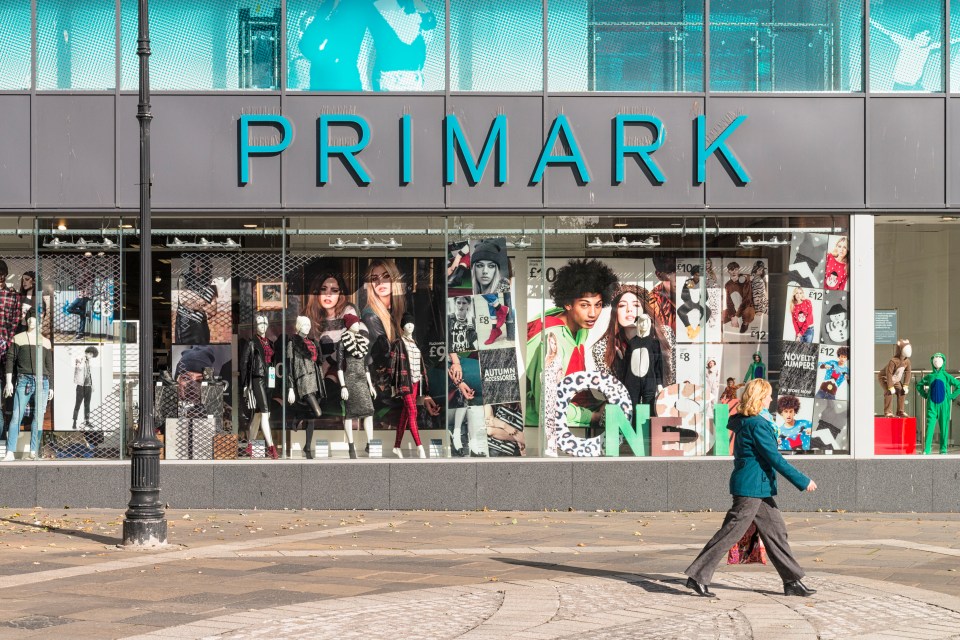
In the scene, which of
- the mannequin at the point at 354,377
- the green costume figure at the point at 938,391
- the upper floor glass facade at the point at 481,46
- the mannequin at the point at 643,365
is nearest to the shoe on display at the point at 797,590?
the mannequin at the point at 643,365

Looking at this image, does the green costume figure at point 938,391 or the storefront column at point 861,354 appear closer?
the storefront column at point 861,354

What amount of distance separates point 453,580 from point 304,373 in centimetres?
652

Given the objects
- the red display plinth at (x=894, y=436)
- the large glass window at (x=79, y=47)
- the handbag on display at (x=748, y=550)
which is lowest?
the handbag on display at (x=748, y=550)

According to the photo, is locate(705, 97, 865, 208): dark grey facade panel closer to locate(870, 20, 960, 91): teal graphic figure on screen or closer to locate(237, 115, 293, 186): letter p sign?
locate(870, 20, 960, 91): teal graphic figure on screen

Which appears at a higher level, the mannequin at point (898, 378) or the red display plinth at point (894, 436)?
the mannequin at point (898, 378)

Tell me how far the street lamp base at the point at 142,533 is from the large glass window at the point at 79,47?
20.6ft

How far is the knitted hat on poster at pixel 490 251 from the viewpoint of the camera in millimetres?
16594

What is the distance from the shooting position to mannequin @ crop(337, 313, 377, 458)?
16.6 meters

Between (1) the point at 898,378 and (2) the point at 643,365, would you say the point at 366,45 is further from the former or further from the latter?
(1) the point at 898,378

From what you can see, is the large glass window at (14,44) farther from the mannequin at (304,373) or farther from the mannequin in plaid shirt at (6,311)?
the mannequin at (304,373)

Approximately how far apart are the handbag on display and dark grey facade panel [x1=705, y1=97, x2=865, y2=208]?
22.9ft

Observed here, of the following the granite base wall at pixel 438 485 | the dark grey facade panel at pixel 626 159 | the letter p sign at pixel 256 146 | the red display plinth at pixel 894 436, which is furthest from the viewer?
the red display plinth at pixel 894 436

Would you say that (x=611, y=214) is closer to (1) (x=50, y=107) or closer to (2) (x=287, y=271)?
(2) (x=287, y=271)

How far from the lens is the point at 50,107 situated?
53.1 feet
